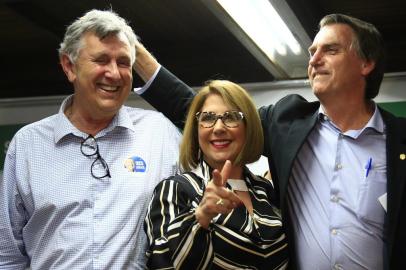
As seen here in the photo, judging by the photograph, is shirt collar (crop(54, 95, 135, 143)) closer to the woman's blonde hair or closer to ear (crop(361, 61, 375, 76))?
the woman's blonde hair

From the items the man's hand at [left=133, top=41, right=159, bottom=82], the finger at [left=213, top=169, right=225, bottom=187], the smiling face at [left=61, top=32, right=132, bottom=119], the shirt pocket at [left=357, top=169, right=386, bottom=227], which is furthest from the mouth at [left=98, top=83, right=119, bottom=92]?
the shirt pocket at [left=357, top=169, right=386, bottom=227]

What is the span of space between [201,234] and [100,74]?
795mm

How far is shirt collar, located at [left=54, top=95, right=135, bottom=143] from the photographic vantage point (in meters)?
2.69

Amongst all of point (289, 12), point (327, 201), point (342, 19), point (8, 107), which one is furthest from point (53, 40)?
point (327, 201)

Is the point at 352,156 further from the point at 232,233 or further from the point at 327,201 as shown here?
the point at 232,233

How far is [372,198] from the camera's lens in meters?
2.79

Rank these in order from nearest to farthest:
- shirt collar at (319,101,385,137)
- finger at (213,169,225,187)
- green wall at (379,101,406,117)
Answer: finger at (213,169,225,187) → shirt collar at (319,101,385,137) → green wall at (379,101,406,117)

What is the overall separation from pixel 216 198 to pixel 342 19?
4.51 ft

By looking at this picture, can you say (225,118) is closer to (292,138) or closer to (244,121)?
(244,121)

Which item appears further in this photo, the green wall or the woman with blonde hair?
the green wall

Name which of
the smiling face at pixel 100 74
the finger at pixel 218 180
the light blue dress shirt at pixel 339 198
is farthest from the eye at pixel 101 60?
the light blue dress shirt at pixel 339 198

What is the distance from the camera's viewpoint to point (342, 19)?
317cm

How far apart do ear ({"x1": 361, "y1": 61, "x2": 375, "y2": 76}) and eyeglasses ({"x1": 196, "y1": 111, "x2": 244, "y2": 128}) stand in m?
0.82

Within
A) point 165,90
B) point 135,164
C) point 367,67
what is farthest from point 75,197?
point 367,67
